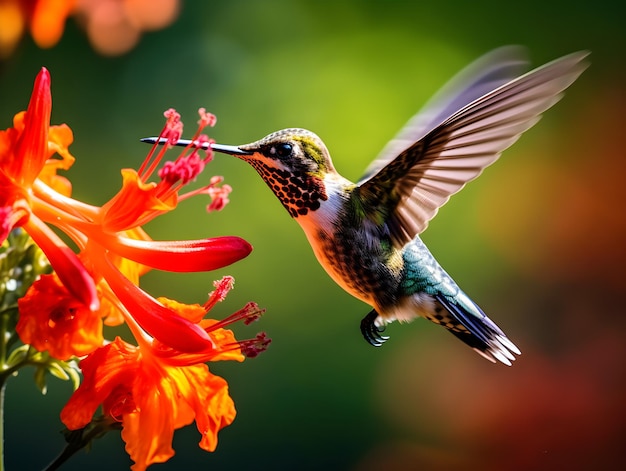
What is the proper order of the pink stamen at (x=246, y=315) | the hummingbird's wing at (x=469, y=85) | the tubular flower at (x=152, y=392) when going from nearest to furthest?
the tubular flower at (x=152, y=392) < the pink stamen at (x=246, y=315) < the hummingbird's wing at (x=469, y=85)

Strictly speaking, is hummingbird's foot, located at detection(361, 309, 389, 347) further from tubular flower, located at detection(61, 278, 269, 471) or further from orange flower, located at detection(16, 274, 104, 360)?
Answer: orange flower, located at detection(16, 274, 104, 360)

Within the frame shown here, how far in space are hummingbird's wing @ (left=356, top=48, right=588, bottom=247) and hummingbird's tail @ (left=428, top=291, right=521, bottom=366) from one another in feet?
0.56

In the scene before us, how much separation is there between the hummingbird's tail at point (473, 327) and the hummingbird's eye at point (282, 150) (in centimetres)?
42

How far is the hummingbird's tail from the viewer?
5.21 ft

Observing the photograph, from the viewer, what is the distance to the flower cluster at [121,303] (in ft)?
3.41

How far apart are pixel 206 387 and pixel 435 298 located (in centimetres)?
56

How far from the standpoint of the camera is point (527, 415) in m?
3.06

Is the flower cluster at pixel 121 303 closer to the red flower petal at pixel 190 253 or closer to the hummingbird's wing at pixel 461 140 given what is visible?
the red flower petal at pixel 190 253

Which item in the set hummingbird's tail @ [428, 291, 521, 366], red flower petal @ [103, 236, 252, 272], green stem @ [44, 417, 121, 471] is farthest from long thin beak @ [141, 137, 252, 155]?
hummingbird's tail @ [428, 291, 521, 366]

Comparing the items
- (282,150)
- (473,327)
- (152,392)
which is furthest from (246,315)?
(473,327)

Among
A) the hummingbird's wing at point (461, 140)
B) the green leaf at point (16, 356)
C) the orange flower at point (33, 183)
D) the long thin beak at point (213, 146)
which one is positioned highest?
the hummingbird's wing at point (461, 140)

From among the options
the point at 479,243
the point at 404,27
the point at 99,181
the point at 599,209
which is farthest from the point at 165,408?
the point at 599,209

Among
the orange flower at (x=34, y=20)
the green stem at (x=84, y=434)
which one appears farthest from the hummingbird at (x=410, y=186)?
the orange flower at (x=34, y=20)

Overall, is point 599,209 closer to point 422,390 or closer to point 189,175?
point 422,390
